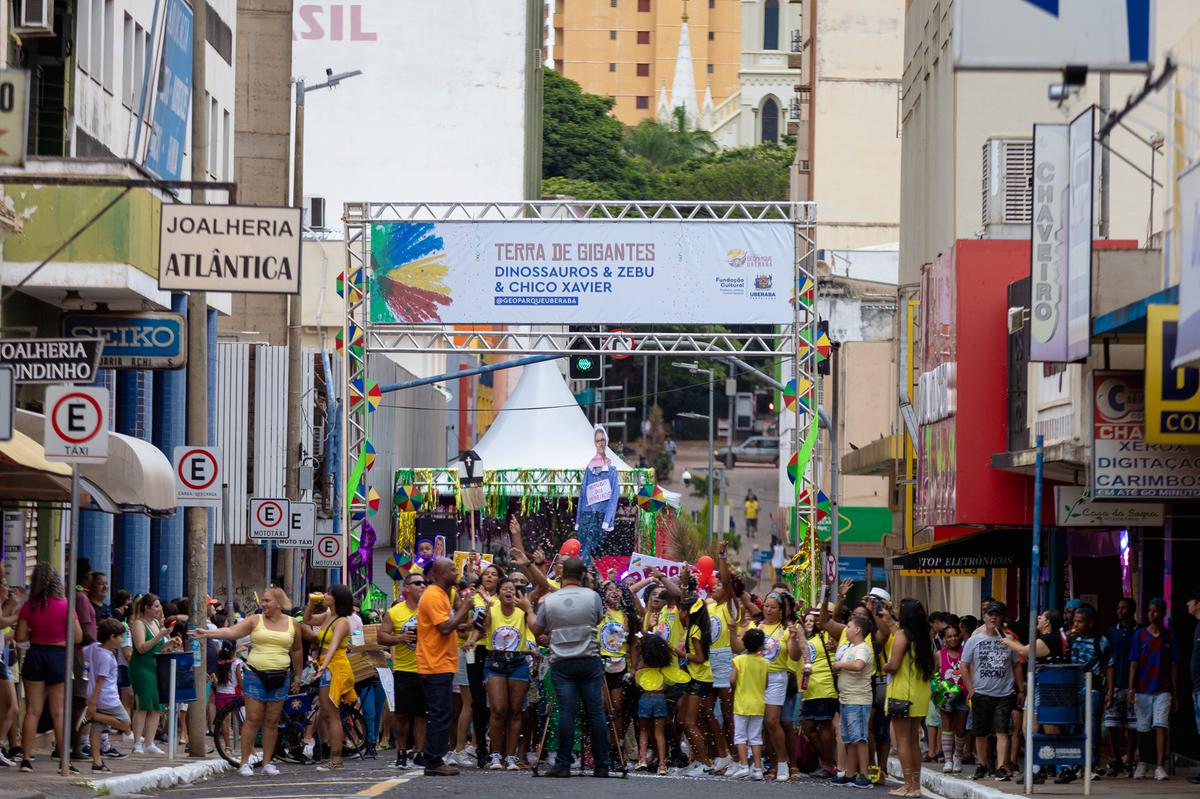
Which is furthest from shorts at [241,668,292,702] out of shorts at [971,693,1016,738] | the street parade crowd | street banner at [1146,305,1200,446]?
street banner at [1146,305,1200,446]

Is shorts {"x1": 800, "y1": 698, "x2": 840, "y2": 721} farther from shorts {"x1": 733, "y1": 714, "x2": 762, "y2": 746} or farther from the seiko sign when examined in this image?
the seiko sign

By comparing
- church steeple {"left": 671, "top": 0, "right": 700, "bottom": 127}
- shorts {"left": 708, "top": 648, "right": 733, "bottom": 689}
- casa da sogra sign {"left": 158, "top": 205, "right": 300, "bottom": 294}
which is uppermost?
church steeple {"left": 671, "top": 0, "right": 700, "bottom": 127}

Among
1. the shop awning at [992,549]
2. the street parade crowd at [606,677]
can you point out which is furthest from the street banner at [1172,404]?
the shop awning at [992,549]

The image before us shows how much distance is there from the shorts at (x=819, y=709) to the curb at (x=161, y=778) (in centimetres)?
531

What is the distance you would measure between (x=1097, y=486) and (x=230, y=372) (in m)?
22.9

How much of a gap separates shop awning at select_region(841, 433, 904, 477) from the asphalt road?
16024 mm

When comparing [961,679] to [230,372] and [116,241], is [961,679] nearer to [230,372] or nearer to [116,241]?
[116,241]

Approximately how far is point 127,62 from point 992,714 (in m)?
14.3

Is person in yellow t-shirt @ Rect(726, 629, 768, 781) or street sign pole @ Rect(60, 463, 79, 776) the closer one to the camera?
street sign pole @ Rect(60, 463, 79, 776)

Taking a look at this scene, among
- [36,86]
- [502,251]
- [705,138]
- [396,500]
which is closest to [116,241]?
[36,86]

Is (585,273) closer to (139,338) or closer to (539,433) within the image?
(539,433)

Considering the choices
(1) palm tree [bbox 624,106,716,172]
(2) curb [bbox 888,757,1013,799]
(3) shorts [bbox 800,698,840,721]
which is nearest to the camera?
(2) curb [bbox 888,757,1013,799]

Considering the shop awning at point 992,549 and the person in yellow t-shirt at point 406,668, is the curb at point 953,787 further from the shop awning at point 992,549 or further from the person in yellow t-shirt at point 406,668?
the shop awning at point 992,549

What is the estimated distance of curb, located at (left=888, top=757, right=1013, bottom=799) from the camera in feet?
58.9
